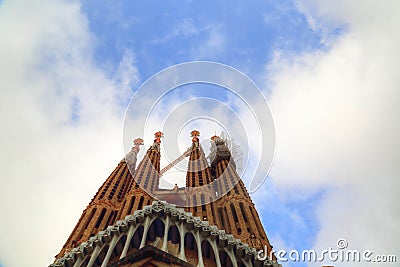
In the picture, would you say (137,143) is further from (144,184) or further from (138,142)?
(144,184)

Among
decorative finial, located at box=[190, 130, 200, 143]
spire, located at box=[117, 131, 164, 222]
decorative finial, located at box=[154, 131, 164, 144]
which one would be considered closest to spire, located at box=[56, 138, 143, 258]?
spire, located at box=[117, 131, 164, 222]

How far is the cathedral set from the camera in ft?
76.8

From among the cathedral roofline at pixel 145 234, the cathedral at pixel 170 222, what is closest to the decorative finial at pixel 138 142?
the cathedral at pixel 170 222

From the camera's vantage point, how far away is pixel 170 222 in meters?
25.4

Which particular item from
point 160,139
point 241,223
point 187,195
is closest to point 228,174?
point 187,195

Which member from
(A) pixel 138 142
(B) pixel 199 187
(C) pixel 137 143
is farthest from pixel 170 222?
(A) pixel 138 142

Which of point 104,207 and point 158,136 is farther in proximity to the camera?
point 158,136

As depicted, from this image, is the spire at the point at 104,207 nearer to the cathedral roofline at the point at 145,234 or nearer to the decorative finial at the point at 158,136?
the cathedral roofline at the point at 145,234

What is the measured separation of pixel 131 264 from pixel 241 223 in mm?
11766

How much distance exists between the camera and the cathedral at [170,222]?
922 inches

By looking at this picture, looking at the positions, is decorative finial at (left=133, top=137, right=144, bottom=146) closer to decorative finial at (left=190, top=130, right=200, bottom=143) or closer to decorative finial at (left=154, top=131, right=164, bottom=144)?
decorative finial at (left=154, top=131, right=164, bottom=144)

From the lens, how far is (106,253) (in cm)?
2370

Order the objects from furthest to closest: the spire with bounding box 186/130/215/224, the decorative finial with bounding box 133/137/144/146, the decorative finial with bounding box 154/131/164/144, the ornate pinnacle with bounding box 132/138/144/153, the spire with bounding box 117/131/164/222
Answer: the decorative finial with bounding box 154/131/164/144
the decorative finial with bounding box 133/137/144/146
the ornate pinnacle with bounding box 132/138/144/153
the spire with bounding box 186/130/215/224
the spire with bounding box 117/131/164/222

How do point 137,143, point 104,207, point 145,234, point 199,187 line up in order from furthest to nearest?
point 137,143 → point 199,187 → point 104,207 → point 145,234
